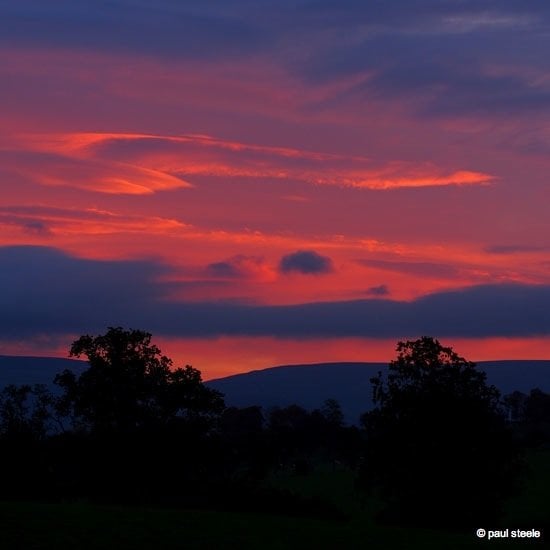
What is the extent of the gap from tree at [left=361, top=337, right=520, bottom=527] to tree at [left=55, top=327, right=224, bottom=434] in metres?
14.8

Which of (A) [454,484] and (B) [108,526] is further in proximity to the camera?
(A) [454,484]

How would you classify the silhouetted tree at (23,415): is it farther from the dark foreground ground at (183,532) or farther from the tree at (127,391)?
the dark foreground ground at (183,532)

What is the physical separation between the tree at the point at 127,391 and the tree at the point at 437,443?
1480cm

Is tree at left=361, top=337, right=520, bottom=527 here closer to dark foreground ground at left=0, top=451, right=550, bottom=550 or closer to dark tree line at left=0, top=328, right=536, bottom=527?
dark tree line at left=0, top=328, right=536, bottom=527

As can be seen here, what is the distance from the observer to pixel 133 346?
7825 cm

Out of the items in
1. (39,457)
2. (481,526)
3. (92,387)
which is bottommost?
(481,526)

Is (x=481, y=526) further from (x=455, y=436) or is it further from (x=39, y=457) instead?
(x=39, y=457)

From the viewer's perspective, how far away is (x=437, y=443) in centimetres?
6544

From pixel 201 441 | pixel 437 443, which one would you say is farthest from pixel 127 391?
pixel 437 443

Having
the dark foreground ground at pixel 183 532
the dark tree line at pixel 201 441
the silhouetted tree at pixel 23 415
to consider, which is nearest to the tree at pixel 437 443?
the dark tree line at pixel 201 441

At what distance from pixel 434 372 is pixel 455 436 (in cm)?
425

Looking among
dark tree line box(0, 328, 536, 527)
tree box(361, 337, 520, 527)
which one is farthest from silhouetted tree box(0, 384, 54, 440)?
tree box(361, 337, 520, 527)

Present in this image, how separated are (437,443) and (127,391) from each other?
23780 millimetres

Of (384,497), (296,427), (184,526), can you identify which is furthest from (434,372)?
(296,427)
